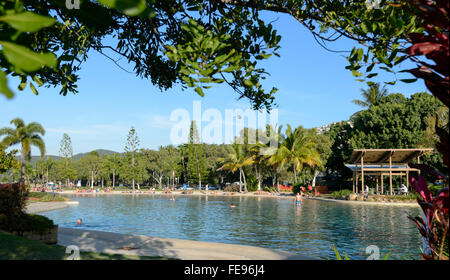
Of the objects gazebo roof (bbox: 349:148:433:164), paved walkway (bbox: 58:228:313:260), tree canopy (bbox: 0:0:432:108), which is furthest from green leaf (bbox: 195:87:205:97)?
gazebo roof (bbox: 349:148:433:164)

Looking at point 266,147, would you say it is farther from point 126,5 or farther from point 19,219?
point 126,5

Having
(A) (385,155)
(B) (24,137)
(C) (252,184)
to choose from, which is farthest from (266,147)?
(B) (24,137)

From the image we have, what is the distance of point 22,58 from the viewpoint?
1191mm

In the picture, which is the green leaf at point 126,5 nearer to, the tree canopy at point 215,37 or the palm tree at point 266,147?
the tree canopy at point 215,37

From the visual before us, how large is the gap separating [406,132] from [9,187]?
4455 cm

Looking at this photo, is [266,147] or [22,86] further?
[266,147]

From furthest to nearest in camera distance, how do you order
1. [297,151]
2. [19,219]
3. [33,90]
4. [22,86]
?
[297,151], [19,219], [33,90], [22,86]

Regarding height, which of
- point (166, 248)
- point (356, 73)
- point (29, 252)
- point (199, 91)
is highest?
point (356, 73)

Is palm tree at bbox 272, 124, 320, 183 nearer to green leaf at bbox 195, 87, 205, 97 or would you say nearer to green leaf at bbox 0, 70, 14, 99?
green leaf at bbox 195, 87, 205, 97

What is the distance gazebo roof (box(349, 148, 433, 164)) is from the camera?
33.5 metres

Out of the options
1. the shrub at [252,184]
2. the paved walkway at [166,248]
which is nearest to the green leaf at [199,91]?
the paved walkway at [166,248]

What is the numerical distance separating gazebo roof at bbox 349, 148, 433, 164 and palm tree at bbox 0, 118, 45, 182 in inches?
1556

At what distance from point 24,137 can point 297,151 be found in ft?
119

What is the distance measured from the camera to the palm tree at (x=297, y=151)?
46500mm
